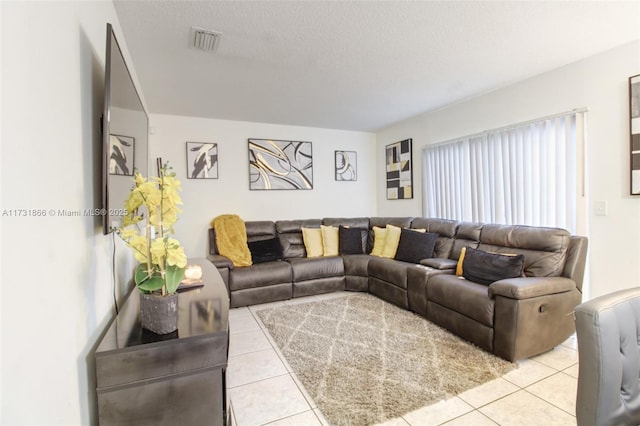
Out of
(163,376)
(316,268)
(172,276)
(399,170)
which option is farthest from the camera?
(399,170)

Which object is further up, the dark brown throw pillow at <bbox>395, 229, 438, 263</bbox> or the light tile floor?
the dark brown throw pillow at <bbox>395, 229, 438, 263</bbox>

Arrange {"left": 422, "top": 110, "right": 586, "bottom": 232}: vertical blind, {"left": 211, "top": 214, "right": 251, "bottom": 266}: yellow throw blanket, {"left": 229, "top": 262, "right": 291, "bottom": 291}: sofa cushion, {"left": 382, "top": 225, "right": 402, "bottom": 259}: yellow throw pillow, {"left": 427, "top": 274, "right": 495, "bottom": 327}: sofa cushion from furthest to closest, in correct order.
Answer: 1. {"left": 382, "top": 225, "right": 402, "bottom": 259}: yellow throw pillow
2. {"left": 211, "top": 214, "right": 251, "bottom": 266}: yellow throw blanket
3. {"left": 229, "top": 262, "right": 291, "bottom": 291}: sofa cushion
4. {"left": 422, "top": 110, "right": 586, "bottom": 232}: vertical blind
5. {"left": 427, "top": 274, "right": 495, "bottom": 327}: sofa cushion

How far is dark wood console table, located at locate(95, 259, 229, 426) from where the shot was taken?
98 centimetres

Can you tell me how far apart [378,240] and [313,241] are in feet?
3.13

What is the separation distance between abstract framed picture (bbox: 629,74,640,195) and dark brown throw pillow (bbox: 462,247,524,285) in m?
1.03

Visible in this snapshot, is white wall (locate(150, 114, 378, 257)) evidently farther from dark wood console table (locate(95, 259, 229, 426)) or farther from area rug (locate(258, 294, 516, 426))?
dark wood console table (locate(95, 259, 229, 426))

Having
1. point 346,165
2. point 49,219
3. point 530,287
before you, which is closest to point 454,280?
point 530,287

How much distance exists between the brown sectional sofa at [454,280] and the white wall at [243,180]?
0.32 m

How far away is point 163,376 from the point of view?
104cm

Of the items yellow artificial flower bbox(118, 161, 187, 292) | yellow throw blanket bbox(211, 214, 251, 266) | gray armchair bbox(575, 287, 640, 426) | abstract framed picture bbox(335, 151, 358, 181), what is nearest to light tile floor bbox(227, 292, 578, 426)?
gray armchair bbox(575, 287, 640, 426)

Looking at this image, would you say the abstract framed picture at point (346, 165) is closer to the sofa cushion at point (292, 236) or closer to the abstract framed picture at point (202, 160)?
the sofa cushion at point (292, 236)

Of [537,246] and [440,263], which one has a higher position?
[537,246]

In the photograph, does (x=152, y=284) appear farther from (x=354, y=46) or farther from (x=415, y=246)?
(x=415, y=246)

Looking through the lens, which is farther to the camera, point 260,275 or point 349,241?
point 349,241
